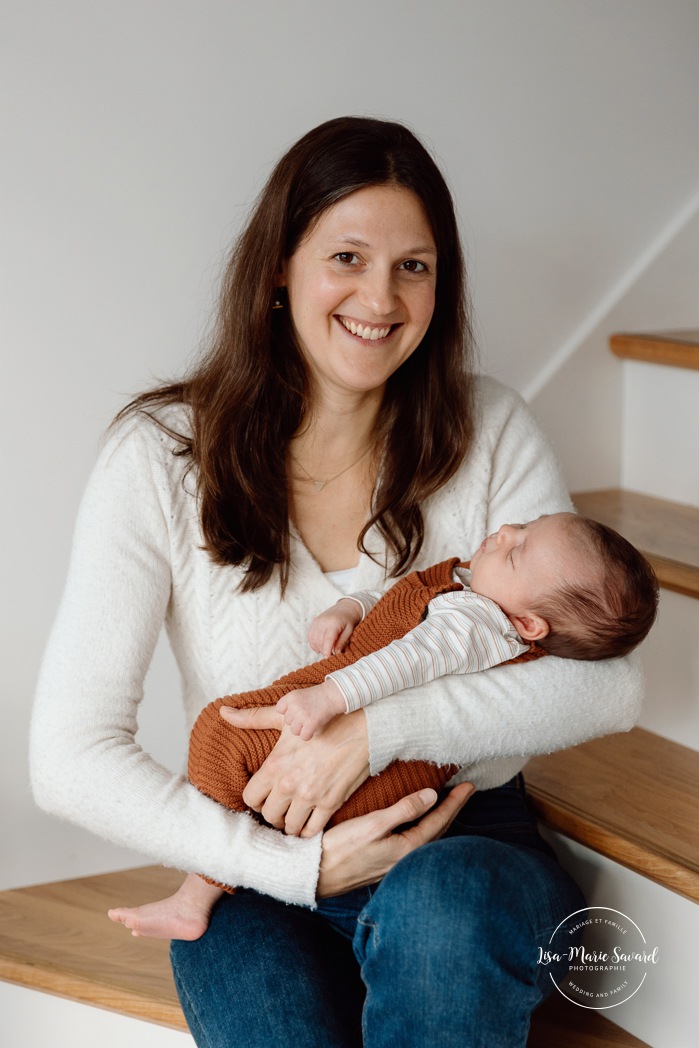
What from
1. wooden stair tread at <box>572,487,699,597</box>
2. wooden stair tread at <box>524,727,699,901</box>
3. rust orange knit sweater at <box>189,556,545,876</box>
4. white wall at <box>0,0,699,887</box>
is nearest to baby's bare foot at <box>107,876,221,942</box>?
rust orange knit sweater at <box>189,556,545,876</box>

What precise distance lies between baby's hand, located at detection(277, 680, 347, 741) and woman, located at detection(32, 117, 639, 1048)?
0.08 metres

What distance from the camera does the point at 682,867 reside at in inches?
55.9

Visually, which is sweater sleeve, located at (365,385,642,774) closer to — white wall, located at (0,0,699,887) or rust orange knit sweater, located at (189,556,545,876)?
rust orange knit sweater, located at (189,556,545,876)

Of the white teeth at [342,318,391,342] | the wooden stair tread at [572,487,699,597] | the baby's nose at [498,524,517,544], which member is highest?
the white teeth at [342,318,391,342]

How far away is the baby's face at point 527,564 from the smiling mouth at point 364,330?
13.1 inches

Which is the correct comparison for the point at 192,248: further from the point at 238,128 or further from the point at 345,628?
the point at 345,628

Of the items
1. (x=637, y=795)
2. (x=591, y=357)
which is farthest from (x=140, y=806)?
(x=591, y=357)

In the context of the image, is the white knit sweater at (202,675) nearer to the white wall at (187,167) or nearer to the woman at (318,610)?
the woman at (318,610)

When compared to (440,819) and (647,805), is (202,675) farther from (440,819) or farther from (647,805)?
(647,805)

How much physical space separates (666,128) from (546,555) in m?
1.36

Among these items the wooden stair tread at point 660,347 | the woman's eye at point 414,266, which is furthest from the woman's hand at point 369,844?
the wooden stair tread at point 660,347

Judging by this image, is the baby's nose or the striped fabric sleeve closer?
the striped fabric sleeve

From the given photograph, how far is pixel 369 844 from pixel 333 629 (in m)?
0.29

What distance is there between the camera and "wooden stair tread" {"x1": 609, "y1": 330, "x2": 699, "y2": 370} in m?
2.12
